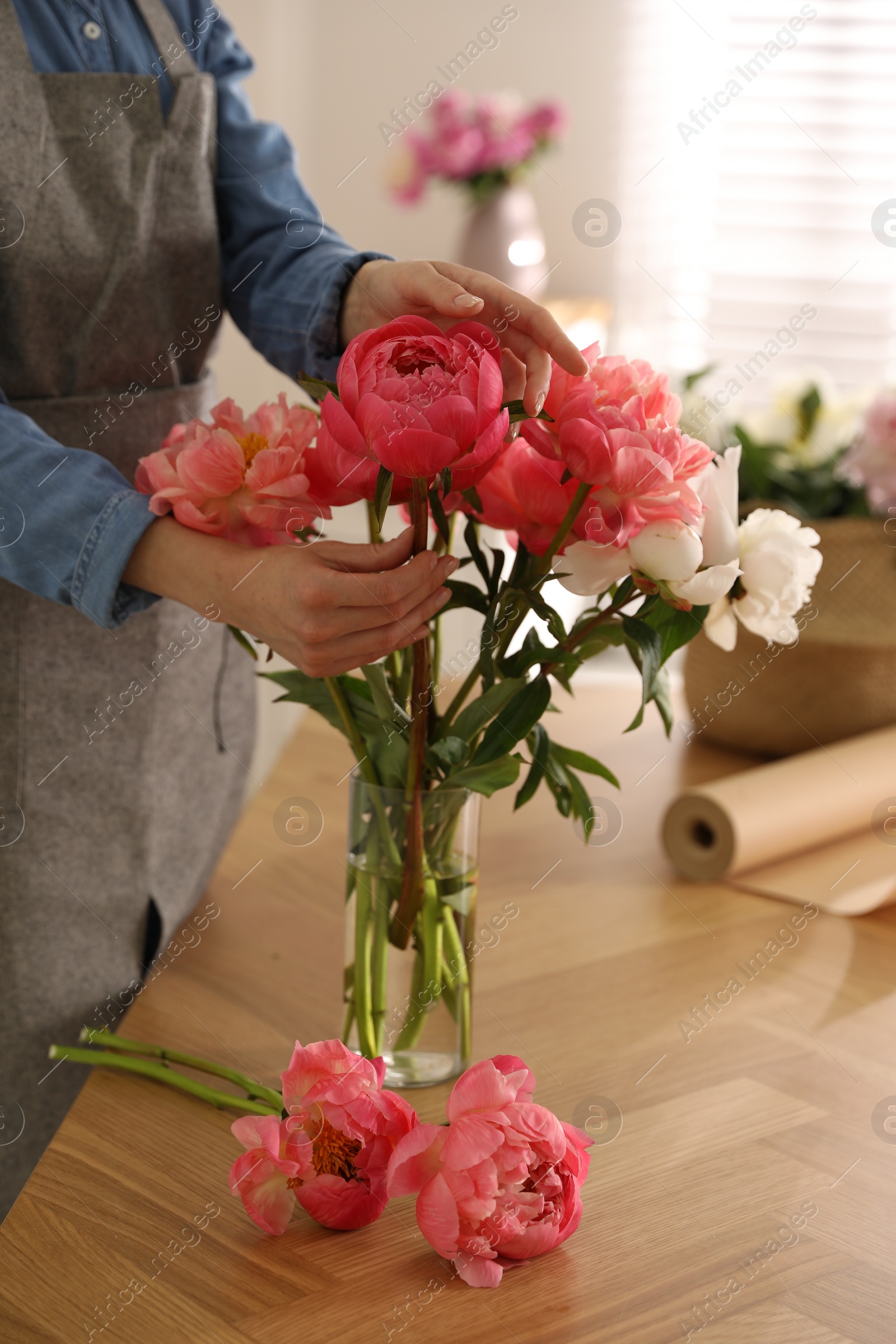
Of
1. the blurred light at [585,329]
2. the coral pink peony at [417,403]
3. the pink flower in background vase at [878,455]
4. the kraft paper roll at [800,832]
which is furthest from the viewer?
the blurred light at [585,329]

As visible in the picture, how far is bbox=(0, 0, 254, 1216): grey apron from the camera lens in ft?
2.44

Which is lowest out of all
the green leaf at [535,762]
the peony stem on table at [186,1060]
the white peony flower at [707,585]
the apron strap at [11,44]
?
the peony stem on table at [186,1060]

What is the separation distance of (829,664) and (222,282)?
23.5 inches

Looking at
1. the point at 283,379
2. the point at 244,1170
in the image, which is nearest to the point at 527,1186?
the point at 244,1170

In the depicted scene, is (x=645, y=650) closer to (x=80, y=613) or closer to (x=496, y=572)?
(x=496, y=572)

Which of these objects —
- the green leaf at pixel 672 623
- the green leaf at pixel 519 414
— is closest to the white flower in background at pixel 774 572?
the green leaf at pixel 672 623

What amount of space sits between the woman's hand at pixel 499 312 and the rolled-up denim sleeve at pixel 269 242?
104 millimetres

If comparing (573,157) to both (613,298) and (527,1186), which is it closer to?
(613,298)

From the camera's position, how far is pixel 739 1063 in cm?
65

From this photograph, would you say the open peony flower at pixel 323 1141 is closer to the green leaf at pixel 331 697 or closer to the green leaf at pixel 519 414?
the green leaf at pixel 331 697

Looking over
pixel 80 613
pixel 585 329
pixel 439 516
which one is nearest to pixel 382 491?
pixel 439 516

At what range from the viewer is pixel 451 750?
0.55m

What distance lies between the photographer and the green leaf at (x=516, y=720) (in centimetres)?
54

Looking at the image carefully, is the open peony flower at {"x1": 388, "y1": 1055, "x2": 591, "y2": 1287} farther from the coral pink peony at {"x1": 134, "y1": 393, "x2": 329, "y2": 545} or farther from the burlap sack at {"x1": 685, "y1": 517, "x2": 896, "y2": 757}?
the burlap sack at {"x1": 685, "y1": 517, "x2": 896, "y2": 757}
